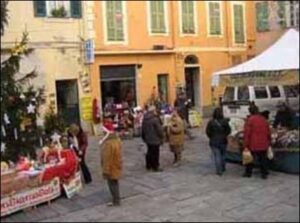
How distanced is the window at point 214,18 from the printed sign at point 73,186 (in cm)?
1758

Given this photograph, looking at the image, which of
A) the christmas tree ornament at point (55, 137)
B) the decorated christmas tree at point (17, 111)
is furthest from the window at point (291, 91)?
the decorated christmas tree at point (17, 111)

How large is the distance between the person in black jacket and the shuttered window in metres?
11.1

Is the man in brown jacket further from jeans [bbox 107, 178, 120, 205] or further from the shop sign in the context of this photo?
the shop sign

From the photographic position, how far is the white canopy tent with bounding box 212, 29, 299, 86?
14.3 metres

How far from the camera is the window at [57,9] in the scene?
2153 centimetres

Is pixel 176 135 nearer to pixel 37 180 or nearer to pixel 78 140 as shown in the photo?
pixel 78 140

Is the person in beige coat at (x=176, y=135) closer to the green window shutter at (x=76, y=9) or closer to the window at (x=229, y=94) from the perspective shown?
the window at (x=229, y=94)

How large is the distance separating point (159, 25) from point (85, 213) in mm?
16287

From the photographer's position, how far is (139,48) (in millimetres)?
24984

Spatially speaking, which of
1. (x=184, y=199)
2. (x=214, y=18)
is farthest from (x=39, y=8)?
(x=184, y=199)

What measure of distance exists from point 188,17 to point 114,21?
4481 millimetres

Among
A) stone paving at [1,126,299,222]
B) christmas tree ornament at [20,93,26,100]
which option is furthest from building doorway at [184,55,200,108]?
christmas tree ornament at [20,93,26,100]

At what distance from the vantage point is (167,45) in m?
26.4

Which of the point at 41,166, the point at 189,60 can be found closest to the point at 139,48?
the point at 189,60
